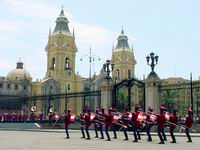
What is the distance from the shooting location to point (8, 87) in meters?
85.5

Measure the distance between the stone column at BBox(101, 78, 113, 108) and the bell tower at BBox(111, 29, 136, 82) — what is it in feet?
252

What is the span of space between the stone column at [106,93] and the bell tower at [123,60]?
76.8m

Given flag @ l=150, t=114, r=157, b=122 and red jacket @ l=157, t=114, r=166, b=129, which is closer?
red jacket @ l=157, t=114, r=166, b=129

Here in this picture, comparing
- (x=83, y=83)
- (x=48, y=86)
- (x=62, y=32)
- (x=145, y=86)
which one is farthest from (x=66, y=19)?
(x=145, y=86)

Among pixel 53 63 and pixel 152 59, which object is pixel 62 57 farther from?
pixel 152 59

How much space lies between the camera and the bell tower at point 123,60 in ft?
359

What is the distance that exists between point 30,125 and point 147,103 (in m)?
13.4

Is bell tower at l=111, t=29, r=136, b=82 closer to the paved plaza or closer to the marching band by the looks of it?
the marching band

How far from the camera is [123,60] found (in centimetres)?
11000

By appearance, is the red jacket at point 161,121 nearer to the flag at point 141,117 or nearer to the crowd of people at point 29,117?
the flag at point 141,117

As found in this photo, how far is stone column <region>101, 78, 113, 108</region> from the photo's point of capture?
3017cm

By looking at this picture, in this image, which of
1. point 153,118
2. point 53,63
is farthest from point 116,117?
point 53,63

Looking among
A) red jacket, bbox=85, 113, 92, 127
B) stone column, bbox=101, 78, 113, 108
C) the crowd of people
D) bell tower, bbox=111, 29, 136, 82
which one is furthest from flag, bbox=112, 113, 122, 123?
bell tower, bbox=111, 29, 136, 82

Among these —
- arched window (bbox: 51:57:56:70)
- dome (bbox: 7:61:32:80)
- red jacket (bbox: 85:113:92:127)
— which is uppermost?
arched window (bbox: 51:57:56:70)
